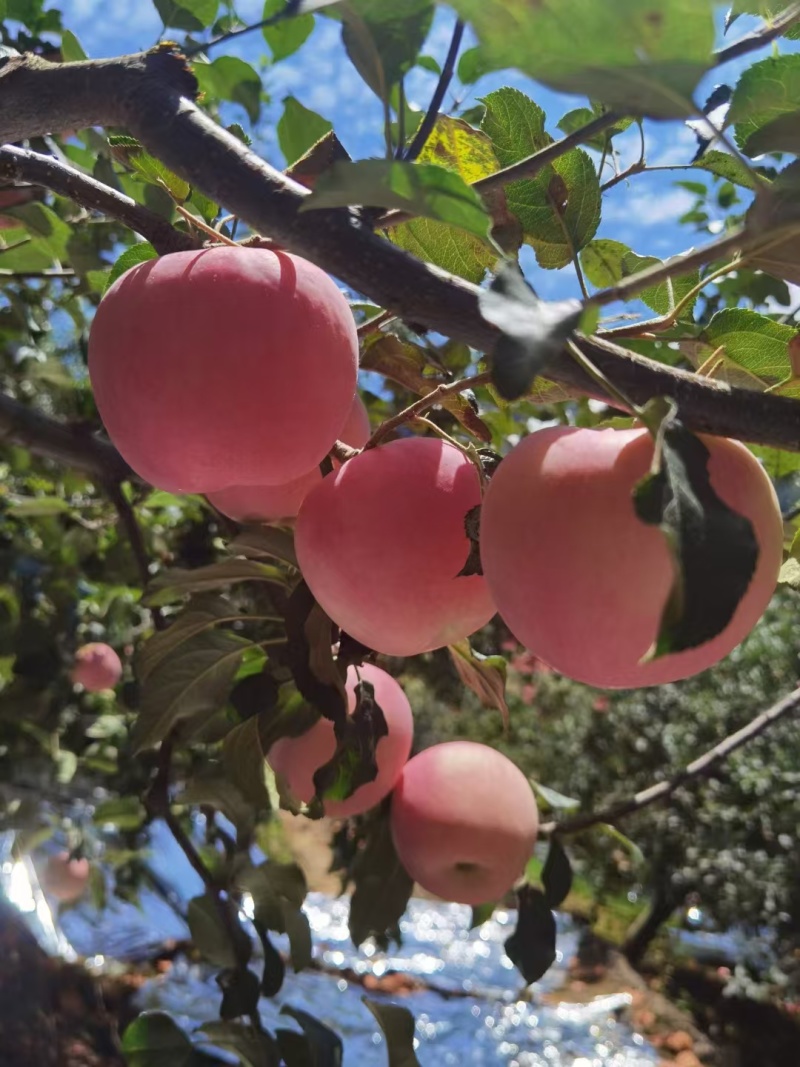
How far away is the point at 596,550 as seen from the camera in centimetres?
34

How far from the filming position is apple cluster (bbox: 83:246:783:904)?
1.12 feet

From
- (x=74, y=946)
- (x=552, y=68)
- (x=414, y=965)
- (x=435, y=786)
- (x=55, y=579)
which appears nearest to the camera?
(x=552, y=68)

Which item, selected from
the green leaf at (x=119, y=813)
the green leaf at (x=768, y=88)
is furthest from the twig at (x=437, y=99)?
the green leaf at (x=119, y=813)

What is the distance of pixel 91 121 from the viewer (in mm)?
426

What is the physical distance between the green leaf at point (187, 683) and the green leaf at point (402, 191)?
474 mm

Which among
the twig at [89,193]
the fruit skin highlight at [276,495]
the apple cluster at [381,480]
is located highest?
the twig at [89,193]

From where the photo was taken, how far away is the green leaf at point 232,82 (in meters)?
0.41

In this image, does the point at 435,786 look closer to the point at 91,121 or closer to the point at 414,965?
the point at 91,121

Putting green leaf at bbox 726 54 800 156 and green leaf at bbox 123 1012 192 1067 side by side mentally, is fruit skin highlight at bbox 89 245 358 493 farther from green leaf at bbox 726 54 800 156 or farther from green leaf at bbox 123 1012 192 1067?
green leaf at bbox 123 1012 192 1067

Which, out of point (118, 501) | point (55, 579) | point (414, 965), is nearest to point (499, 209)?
point (118, 501)

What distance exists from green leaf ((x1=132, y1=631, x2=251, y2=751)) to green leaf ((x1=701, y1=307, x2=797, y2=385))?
447mm

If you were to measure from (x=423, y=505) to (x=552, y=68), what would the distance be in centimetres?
25

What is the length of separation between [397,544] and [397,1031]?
57cm

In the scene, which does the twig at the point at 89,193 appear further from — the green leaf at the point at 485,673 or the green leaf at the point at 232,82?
the green leaf at the point at 485,673
